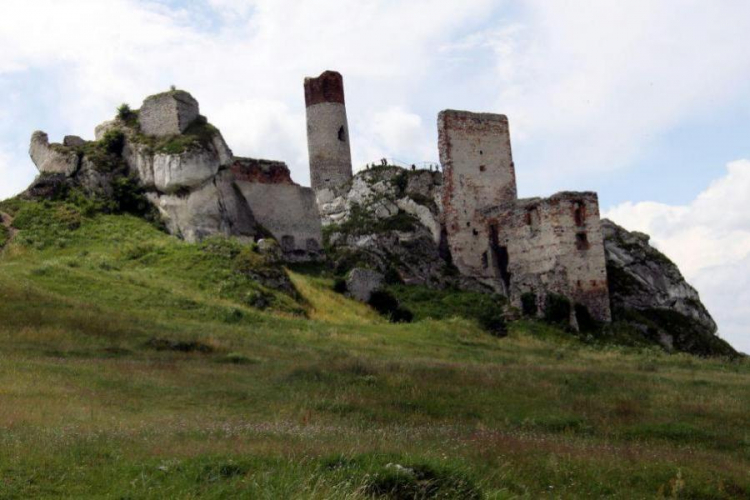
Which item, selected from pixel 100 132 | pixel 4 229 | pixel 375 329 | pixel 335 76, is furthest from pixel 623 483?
pixel 335 76

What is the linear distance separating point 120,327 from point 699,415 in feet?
44.8

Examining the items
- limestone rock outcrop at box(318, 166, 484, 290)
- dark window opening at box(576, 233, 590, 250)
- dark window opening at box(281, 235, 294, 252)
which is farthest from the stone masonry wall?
dark window opening at box(576, 233, 590, 250)

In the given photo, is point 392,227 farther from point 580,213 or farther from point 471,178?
point 580,213

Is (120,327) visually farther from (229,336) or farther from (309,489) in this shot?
(309,489)

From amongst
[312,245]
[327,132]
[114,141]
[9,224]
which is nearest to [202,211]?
[114,141]

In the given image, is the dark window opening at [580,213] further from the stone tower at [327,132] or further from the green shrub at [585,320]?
the stone tower at [327,132]

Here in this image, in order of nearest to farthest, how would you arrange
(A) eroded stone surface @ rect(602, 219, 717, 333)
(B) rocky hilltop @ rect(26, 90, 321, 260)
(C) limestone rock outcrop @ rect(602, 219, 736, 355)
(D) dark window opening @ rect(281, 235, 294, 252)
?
(B) rocky hilltop @ rect(26, 90, 321, 260)
(D) dark window opening @ rect(281, 235, 294, 252)
(C) limestone rock outcrop @ rect(602, 219, 736, 355)
(A) eroded stone surface @ rect(602, 219, 717, 333)

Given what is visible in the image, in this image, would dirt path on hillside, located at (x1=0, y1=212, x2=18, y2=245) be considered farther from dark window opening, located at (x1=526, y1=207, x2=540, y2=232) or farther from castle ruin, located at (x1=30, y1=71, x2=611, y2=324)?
dark window opening, located at (x1=526, y1=207, x2=540, y2=232)

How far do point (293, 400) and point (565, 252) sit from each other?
2823cm

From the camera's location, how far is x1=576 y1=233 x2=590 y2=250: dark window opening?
1662 inches

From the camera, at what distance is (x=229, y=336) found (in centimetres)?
2292

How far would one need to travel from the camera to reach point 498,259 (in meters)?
45.9

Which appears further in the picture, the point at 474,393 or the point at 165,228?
the point at 165,228

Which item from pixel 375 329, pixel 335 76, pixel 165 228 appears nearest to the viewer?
pixel 375 329
